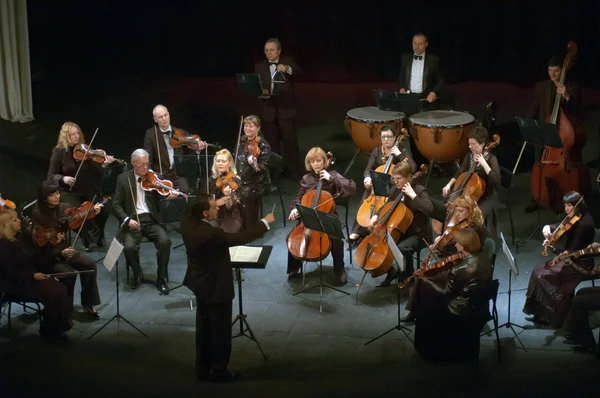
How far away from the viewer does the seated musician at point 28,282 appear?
6.91m

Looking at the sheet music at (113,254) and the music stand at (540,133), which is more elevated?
the music stand at (540,133)

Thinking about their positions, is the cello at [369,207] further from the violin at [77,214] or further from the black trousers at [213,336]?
the violin at [77,214]

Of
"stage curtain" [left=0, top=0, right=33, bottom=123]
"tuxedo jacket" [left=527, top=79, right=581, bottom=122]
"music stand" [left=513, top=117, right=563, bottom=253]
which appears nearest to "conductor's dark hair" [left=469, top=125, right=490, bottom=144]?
"music stand" [left=513, top=117, right=563, bottom=253]

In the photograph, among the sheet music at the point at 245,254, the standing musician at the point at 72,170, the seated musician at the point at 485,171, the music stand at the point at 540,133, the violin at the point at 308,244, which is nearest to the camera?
the sheet music at the point at 245,254

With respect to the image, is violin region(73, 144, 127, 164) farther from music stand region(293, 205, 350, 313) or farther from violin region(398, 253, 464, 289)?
violin region(398, 253, 464, 289)

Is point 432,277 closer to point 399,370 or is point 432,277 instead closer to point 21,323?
point 399,370

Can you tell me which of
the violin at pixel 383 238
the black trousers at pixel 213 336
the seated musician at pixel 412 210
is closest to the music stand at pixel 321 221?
the violin at pixel 383 238

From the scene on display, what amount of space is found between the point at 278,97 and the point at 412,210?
2.96 m

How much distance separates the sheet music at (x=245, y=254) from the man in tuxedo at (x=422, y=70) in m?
3.89

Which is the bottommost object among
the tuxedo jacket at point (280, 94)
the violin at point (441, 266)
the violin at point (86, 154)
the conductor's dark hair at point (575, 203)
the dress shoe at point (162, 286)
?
the dress shoe at point (162, 286)

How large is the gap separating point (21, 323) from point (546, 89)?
5.20 meters

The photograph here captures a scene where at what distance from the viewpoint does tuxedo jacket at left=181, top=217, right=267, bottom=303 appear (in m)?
6.14

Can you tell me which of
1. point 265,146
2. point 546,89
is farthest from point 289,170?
point 546,89

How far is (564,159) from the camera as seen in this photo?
338 inches
